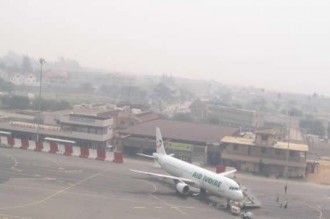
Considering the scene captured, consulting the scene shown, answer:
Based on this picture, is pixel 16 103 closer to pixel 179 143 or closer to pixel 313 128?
pixel 179 143

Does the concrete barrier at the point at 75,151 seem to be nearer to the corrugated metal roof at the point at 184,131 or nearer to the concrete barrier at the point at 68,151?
the concrete barrier at the point at 68,151

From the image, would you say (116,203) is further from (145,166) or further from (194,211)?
(145,166)

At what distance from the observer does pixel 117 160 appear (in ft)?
268

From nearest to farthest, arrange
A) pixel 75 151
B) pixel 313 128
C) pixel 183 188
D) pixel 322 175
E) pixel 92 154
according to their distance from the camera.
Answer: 1. pixel 183 188
2. pixel 322 175
3. pixel 92 154
4. pixel 75 151
5. pixel 313 128

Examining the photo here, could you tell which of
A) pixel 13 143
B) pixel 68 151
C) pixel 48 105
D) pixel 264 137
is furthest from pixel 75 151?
pixel 48 105

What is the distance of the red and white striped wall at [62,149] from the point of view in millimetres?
82750

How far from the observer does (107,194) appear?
57.4 m

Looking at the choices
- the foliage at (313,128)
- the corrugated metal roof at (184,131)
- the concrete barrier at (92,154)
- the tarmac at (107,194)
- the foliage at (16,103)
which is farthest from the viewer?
the foliage at (313,128)

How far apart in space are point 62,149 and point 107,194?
32.5 m

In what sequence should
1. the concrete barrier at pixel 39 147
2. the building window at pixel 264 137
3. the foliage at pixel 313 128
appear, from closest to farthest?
the building window at pixel 264 137 < the concrete barrier at pixel 39 147 < the foliage at pixel 313 128

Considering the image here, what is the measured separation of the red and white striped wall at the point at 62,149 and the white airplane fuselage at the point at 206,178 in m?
17.0

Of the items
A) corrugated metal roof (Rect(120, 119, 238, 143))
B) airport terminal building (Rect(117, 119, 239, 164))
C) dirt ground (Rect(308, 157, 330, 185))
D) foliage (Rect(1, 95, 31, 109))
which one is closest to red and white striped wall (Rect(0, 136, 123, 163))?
airport terminal building (Rect(117, 119, 239, 164))

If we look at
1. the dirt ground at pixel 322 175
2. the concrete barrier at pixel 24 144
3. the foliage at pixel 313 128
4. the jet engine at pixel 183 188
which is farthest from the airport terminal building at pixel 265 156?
the foliage at pixel 313 128

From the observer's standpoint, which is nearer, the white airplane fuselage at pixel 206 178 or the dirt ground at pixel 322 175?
the white airplane fuselage at pixel 206 178
